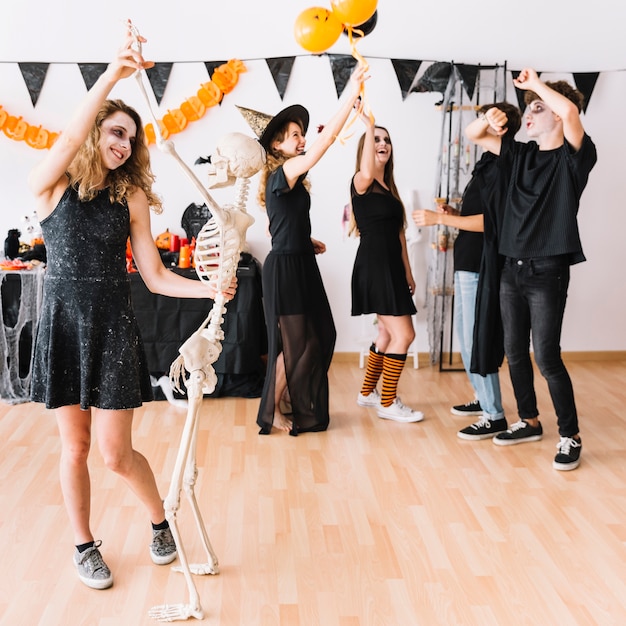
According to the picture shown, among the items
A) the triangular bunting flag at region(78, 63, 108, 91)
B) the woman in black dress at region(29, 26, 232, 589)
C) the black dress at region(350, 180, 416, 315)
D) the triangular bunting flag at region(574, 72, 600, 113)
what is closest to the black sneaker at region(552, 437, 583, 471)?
the black dress at region(350, 180, 416, 315)

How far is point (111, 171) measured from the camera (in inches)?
90.0

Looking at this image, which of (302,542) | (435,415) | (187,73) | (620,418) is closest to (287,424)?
(435,415)

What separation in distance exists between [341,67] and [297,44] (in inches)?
11.5

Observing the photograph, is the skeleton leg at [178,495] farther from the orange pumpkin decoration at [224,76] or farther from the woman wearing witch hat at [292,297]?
the orange pumpkin decoration at [224,76]

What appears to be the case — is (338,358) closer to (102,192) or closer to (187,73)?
Answer: (187,73)

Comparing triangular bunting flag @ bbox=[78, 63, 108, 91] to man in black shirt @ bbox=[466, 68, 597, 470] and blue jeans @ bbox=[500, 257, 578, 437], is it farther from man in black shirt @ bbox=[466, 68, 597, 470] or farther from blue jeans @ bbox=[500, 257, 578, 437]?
blue jeans @ bbox=[500, 257, 578, 437]

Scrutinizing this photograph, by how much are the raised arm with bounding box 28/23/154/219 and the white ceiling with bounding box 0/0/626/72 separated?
2.89m

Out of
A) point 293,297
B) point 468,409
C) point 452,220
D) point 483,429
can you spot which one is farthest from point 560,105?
point 468,409

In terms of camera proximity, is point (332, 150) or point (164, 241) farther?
point (332, 150)

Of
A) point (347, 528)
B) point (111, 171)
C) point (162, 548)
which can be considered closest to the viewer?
point (111, 171)

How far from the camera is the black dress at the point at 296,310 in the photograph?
11.8 ft

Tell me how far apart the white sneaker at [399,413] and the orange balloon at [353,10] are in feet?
6.35

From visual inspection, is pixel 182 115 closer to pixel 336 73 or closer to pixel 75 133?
pixel 336 73

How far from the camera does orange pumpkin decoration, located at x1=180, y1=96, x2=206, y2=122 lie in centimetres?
480
